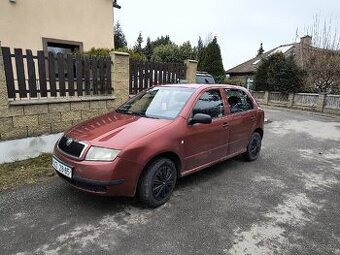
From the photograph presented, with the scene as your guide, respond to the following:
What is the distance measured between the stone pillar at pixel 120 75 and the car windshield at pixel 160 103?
2.25 meters

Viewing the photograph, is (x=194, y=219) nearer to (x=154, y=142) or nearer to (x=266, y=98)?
(x=154, y=142)

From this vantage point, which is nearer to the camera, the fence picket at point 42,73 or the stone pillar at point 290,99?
the fence picket at point 42,73

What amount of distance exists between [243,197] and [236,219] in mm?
714

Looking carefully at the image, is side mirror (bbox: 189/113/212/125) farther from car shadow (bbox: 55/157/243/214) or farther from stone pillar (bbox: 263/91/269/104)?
stone pillar (bbox: 263/91/269/104)

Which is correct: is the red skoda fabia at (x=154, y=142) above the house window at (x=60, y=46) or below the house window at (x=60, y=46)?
below

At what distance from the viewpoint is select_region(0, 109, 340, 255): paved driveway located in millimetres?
2977

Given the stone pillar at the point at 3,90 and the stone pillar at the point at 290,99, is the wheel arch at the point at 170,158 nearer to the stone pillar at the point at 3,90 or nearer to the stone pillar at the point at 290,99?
the stone pillar at the point at 3,90

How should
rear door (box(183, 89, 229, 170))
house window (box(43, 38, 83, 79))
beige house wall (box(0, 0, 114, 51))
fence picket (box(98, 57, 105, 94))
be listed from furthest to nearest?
house window (box(43, 38, 83, 79)) < beige house wall (box(0, 0, 114, 51)) < fence picket (box(98, 57, 105, 94)) < rear door (box(183, 89, 229, 170))

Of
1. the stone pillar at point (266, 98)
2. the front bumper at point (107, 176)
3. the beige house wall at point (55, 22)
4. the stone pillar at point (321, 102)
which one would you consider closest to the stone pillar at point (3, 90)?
the front bumper at point (107, 176)

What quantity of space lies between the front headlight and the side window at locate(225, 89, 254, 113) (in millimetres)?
2550

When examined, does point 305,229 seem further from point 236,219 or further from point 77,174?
point 77,174

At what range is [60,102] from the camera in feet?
19.7

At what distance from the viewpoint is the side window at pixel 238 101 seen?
5.11 metres

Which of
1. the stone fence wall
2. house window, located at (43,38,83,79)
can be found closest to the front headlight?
house window, located at (43,38,83,79)
